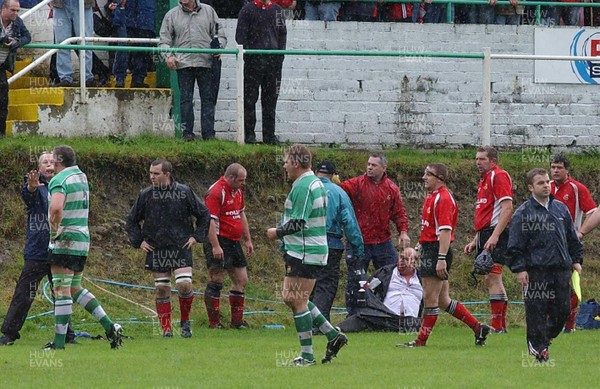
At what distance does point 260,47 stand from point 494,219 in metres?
5.43

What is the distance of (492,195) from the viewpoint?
1620 centimetres

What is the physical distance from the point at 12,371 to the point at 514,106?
12.1 m

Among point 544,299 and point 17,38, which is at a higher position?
point 17,38

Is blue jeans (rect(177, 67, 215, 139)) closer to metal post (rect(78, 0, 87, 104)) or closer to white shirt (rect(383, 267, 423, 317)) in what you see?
metal post (rect(78, 0, 87, 104))

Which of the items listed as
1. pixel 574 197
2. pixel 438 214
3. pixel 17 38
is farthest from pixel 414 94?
pixel 438 214

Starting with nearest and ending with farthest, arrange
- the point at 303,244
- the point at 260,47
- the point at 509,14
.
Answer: the point at 303,244 → the point at 260,47 → the point at 509,14

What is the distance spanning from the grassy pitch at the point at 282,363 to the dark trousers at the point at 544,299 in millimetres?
293

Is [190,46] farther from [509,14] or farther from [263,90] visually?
[509,14]

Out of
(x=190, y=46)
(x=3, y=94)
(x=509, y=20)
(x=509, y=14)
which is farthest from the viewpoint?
(x=509, y=20)

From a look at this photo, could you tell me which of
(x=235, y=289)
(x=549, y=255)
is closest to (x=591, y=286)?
(x=235, y=289)

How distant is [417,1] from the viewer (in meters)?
22.0

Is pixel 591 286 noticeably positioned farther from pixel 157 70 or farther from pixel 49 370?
pixel 49 370

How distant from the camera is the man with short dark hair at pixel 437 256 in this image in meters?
14.3

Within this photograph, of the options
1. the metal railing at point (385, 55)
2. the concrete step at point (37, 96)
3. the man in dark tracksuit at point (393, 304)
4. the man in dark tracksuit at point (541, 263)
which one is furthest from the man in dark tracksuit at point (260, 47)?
the man in dark tracksuit at point (541, 263)
